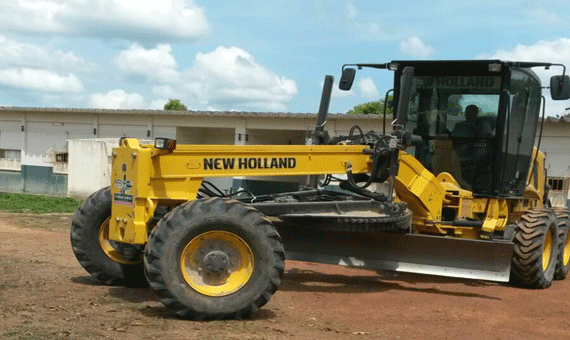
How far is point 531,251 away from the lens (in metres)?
11.5

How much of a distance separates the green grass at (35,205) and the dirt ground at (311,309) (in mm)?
11673

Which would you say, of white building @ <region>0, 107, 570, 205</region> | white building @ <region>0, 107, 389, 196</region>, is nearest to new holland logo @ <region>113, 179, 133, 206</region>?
white building @ <region>0, 107, 570, 205</region>

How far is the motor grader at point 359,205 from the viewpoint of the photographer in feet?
27.6

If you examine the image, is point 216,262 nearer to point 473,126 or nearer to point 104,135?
point 473,126

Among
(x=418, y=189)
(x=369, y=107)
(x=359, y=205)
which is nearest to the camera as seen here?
(x=359, y=205)

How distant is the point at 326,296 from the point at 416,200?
2.07 metres

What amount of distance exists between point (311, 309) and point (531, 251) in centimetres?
377

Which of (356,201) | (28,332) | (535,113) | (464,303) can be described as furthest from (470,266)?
(28,332)

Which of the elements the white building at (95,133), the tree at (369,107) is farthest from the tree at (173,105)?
the white building at (95,133)

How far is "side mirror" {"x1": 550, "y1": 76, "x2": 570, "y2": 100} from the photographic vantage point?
11.0 m

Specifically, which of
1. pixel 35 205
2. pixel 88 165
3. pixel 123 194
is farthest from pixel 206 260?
pixel 88 165

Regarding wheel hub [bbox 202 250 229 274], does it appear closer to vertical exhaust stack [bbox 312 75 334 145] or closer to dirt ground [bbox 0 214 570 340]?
dirt ground [bbox 0 214 570 340]

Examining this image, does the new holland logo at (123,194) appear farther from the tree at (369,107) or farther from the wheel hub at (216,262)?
the tree at (369,107)

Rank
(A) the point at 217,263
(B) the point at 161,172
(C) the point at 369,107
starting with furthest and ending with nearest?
(C) the point at 369,107 → (B) the point at 161,172 → (A) the point at 217,263
